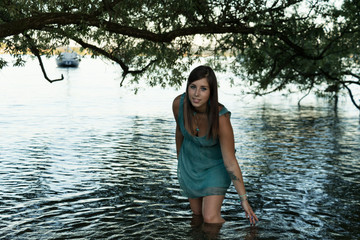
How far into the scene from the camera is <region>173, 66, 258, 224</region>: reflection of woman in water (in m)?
5.60

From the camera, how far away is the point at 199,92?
18.3 ft

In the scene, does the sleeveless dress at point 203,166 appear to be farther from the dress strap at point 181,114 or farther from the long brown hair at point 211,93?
the long brown hair at point 211,93

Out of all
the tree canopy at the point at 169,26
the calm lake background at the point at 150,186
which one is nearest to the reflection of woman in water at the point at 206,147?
the calm lake background at the point at 150,186

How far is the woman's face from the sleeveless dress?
0.36m

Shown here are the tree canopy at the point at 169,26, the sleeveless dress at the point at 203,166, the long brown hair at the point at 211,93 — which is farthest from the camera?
the tree canopy at the point at 169,26

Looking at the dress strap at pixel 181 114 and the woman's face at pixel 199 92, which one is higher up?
Answer: the woman's face at pixel 199 92

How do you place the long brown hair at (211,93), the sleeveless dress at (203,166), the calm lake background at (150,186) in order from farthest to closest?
the calm lake background at (150,186) < the sleeveless dress at (203,166) < the long brown hair at (211,93)

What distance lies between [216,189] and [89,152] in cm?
844

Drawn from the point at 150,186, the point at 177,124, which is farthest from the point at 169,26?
the point at 177,124

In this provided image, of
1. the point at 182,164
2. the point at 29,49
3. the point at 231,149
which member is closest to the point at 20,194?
the point at 182,164

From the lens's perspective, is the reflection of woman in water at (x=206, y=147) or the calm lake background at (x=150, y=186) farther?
the calm lake background at (x=150, y=186)

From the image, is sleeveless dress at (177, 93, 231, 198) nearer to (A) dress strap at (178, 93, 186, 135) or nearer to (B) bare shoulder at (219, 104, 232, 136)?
(A) dress strap at (178, 93, 186, 135)

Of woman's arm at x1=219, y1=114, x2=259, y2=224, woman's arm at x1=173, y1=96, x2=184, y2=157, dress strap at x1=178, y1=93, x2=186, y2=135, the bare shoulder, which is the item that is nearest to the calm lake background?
woman's arm at x1=219, y1=114, x2=259, y2=224

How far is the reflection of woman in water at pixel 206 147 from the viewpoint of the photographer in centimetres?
560
